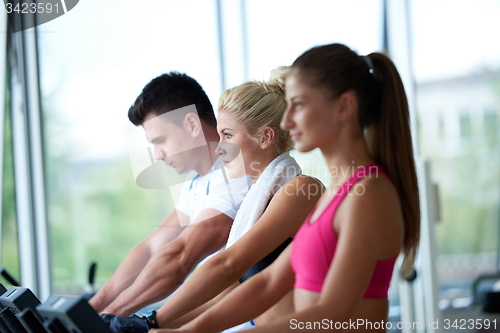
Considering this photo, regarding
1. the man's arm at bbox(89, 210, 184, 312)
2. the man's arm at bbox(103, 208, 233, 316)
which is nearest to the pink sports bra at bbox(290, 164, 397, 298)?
the man's arm at bbox(103, 208, 233, 316)

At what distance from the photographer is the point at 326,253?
0.85 m

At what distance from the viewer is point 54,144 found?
3.02 metres

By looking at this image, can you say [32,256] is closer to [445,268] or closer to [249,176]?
[249,176]

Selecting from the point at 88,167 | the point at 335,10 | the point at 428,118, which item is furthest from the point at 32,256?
the point at 428,118

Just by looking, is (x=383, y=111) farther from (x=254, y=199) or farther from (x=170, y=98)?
(x=170, y=98)

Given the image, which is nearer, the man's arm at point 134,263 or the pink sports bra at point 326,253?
the pink sports bra at point 326,253

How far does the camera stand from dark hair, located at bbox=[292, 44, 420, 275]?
881mm

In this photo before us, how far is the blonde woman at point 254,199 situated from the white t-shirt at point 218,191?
77mm

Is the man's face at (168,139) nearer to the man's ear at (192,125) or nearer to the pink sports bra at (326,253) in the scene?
the man's ear at (192,125)

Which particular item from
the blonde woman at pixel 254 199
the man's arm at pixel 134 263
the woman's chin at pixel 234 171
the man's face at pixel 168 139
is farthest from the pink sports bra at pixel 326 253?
the man's arm at pixel 134 263

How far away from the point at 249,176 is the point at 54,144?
1949 millimetres

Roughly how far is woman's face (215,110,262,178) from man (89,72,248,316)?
124 millimetres

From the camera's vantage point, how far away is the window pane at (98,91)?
9.64 ft

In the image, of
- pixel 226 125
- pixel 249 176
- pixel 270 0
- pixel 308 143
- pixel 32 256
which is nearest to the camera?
pixel 308 143
